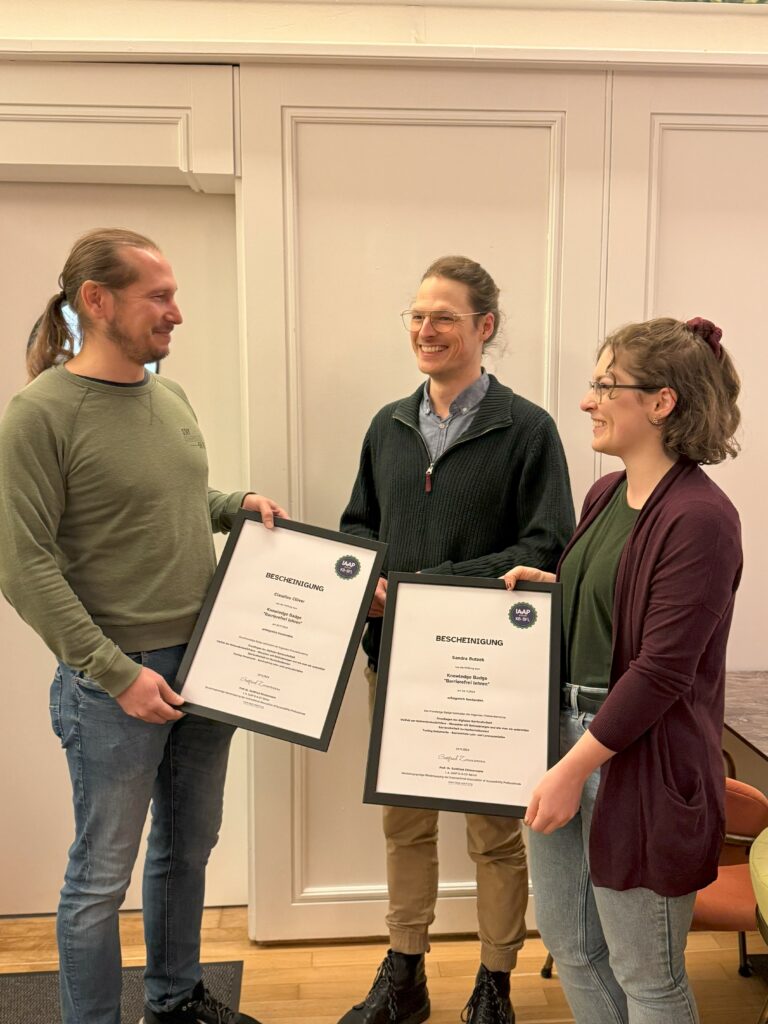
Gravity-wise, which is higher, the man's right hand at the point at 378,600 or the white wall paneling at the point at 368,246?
the white wall paneling at the point at 368,246

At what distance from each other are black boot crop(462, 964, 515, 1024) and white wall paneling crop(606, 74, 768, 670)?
171 cm

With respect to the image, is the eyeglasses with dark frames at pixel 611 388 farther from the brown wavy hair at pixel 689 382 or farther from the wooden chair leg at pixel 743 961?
the wooden chair leg at pixel 743 961

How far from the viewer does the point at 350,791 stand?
2641 mm

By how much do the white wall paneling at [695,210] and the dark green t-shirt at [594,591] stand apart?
1110mm

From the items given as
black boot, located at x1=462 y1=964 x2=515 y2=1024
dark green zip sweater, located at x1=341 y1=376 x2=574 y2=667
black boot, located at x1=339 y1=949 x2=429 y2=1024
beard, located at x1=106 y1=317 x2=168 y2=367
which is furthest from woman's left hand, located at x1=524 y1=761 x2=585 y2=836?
beard, located at x1=106 y1=317 x2=168 y2=367

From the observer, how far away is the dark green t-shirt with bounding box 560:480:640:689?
5.14ft

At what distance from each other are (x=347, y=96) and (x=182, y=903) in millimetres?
2189

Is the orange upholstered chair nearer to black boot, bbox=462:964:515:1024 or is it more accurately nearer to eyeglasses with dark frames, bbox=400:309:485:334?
black boot, bbox=462:964:515:1024

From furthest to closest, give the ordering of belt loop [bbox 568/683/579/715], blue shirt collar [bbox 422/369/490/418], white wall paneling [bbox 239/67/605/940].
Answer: white wall paneling [bbox 239/67/605/940]
blue shirt collar [bbox 422/369/490/418]
belt loop [bbox 568/683/579/715]

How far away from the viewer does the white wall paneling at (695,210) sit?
2463mm

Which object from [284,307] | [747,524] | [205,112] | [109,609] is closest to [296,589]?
[109,609]

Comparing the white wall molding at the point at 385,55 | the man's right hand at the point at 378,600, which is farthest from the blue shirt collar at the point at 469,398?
the white wall molding at the point at 385,55

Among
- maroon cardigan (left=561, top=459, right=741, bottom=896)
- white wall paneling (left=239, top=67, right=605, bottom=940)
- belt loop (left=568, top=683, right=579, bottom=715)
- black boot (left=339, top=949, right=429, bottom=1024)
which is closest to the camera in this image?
maroon cardigan (left=561, top=459, right=741, bottom=896)

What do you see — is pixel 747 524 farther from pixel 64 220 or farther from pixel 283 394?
pixel 64 220
